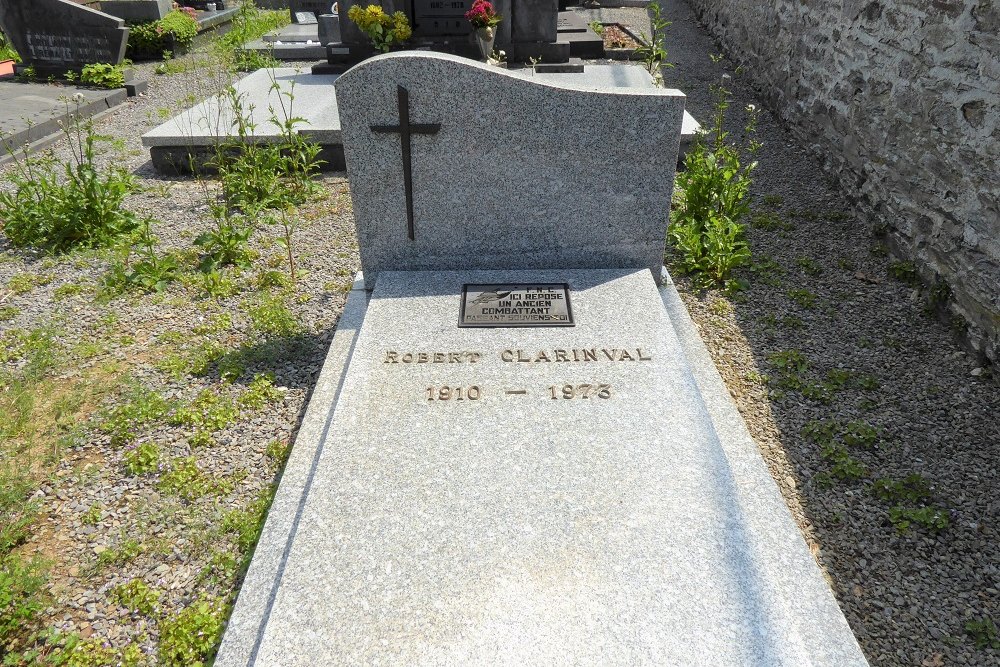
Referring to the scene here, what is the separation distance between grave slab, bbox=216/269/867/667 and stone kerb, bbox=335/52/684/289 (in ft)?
2.21

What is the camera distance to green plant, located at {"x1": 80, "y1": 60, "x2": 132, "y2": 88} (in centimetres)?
913

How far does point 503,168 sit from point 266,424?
1791 millimetres

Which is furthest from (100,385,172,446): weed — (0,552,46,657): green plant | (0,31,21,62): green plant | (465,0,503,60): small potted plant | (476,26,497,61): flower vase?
(0,31,21,62): green plant

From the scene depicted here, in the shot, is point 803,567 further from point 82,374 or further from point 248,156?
point 248,156

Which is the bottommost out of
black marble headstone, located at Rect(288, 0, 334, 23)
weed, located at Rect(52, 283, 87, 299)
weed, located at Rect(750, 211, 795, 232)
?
weed, located at Rect(52, 283, 87, 299)

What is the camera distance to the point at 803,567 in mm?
2131

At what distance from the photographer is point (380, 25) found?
8.75 metres

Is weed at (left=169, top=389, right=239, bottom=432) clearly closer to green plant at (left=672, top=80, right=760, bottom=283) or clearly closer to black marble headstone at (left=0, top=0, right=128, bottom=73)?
green plant at (left=672, top=80, right=760, bottom=283)

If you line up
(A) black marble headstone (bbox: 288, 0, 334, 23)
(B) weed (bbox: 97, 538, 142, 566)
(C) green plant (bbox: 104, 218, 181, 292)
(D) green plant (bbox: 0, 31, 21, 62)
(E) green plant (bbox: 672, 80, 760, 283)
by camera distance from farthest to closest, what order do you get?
(A) black marble headstone (bbox: 288, 0, 334, 23) < (D) green plant (bbox: 0, 31, 21, 62) < (E) green plant (bbox: 672, 80, 760, 283) < (C) green plant (bbox: 104, 218, 181, 292) < (B) weed (bbox: 97, 538, 142, 566)

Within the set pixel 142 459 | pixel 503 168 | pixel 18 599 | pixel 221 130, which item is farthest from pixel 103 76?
pixel 18 599

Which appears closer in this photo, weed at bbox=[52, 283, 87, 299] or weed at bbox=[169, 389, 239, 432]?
weed at bbox=[169, 389, 239, 432]

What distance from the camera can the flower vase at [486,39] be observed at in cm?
860

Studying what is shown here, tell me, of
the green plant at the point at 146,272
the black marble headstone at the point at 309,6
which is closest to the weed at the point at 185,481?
the green plant at the point at 146,272

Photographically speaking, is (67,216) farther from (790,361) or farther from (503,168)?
(790,361)
